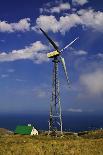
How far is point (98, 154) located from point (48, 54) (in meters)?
34.2

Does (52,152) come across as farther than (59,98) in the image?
No

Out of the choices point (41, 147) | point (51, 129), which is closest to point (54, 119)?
point (51, 129)

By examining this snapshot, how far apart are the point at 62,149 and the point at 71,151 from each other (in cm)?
189

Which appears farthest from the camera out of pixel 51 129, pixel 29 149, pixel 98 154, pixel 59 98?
pixel 51 129

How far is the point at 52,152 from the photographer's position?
39406mm

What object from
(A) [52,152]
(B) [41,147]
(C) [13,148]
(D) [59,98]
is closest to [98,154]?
(A) [52,152]

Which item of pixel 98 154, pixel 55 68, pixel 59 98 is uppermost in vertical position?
pixel 55 68

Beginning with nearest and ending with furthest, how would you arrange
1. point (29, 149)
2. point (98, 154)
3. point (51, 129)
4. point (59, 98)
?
point (98, 154), point (29, 149), point (59, 98), point (51, 129)

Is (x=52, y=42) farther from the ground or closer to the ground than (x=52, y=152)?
farther from the ground

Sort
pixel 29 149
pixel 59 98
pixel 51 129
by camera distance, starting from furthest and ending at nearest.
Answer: pixel 51 129
pixel 59 98
pixel 29 149

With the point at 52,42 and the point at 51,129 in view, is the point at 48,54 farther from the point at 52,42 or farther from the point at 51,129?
the point at 51,129

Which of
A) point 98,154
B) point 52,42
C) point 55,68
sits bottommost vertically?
point 98,154

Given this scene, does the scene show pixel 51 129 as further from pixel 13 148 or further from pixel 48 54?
pixel 13 148

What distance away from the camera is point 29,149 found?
41250 mm
